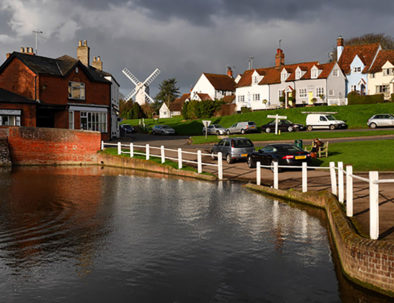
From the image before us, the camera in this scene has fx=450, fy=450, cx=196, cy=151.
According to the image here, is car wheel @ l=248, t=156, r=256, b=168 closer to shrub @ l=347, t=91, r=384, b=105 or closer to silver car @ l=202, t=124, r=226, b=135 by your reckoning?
silver car @ l=202, t=124, r=226, b=135

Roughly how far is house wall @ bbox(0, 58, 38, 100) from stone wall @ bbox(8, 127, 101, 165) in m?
9.19

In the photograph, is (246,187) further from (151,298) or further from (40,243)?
(151,298)

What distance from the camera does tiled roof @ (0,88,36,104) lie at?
42.6m

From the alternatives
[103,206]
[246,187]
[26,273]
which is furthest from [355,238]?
[246,187]

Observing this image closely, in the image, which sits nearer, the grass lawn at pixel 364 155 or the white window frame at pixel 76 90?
the grass lawn at pixel 364 155

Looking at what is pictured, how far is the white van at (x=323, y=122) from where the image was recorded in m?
52.6

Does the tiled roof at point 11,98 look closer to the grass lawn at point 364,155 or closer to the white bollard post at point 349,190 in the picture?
the grass lawn at point 364,155

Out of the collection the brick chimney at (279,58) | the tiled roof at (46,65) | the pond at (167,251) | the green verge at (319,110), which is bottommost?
the pond at (167,251)

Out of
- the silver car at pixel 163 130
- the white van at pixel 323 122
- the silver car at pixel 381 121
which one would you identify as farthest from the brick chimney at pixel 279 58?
the silver car at pixel 381 121

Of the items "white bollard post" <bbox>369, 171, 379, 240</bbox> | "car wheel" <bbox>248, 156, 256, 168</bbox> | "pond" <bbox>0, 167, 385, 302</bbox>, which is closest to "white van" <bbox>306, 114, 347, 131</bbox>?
"car wheel" <bbox>248, 156, 256, 168</bbox>

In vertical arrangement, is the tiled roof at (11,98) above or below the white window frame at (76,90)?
below

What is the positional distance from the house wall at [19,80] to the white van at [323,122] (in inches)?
1229

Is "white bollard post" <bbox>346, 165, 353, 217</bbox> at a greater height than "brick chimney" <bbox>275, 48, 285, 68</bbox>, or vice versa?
"brick chimney" <bbox>275, 48, 285, 68</bbox>

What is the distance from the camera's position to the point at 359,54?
76.2 m
